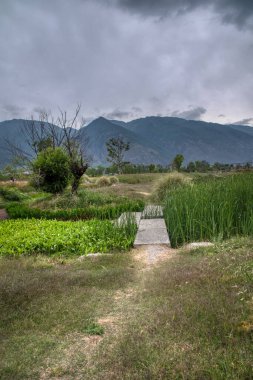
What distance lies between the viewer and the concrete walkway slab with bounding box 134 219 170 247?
593 cm

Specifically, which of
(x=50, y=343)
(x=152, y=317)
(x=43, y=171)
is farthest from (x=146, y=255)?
(x=43, y=171)

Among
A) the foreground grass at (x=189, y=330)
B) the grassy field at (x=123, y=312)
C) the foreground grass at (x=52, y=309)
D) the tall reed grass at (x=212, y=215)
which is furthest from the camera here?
the tall reed grass at (x=212, y=215)

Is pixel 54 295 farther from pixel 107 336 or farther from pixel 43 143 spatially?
pixel 43 143

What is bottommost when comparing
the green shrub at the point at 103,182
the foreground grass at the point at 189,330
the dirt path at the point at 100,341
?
the dirt path at the point at 100,341

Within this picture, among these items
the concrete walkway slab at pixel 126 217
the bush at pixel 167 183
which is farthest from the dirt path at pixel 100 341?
the bush at pixel 167 183

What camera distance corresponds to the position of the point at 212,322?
2.68 m

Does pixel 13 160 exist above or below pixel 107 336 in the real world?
above

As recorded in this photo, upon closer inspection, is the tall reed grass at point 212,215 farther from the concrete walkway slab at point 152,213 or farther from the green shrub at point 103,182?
the green shrub at point 103,182

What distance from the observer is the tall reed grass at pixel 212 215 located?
6.22 m

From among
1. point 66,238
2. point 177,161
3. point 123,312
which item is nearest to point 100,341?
point 123,312

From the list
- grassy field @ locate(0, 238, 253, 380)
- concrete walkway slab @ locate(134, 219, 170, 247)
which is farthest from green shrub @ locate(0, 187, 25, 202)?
grassy field @ locate(0, 238, 253, 380)

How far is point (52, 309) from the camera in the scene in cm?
322

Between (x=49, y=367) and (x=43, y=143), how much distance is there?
23.9 meters

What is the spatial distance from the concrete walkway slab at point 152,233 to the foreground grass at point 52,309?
3.43 ft
